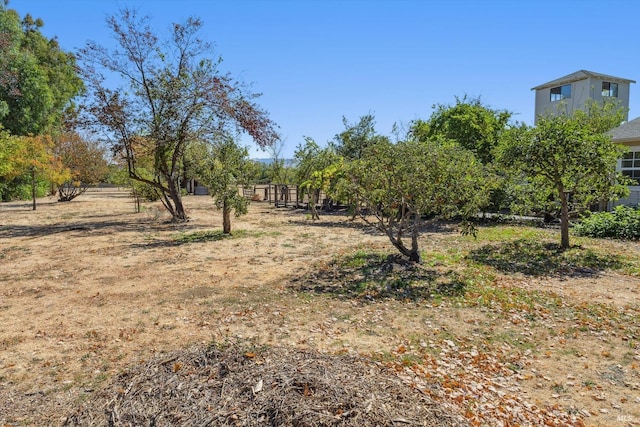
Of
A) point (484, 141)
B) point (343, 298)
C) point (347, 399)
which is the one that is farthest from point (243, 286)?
point (484, 141)

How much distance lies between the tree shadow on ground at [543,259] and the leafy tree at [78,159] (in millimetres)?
27859

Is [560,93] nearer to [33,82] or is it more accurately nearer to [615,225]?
[615,225]

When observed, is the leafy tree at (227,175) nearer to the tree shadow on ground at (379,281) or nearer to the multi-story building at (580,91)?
the tree shadow on ground at (379,281)

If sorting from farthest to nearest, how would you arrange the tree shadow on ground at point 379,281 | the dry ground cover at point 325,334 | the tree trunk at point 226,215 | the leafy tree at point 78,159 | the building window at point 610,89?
the building window at point 610,89, the leafy tree at point 78,159, the tree trunk at point 226,215, the tree shadow on ground at point 379,281, the dry ground cover at point 325,334

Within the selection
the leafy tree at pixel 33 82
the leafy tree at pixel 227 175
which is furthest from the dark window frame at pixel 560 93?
the leafy tree at pixel 33 82

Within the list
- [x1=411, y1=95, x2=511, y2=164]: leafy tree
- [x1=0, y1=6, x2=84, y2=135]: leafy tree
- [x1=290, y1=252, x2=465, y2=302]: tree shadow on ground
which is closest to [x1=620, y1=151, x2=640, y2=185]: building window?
[x1=411, y1=95, x2=511, y2=164]: leafy tree

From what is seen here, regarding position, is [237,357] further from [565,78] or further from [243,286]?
[565,78]

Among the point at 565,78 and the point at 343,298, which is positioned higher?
the point at 565,78

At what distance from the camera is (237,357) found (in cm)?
407

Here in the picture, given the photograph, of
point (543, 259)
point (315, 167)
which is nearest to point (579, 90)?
point (315, 167)

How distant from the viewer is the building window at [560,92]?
36.5m

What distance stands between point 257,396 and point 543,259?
805 cm

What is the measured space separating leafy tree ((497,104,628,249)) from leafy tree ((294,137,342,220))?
7.18m

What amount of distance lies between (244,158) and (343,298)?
24.9 feet
